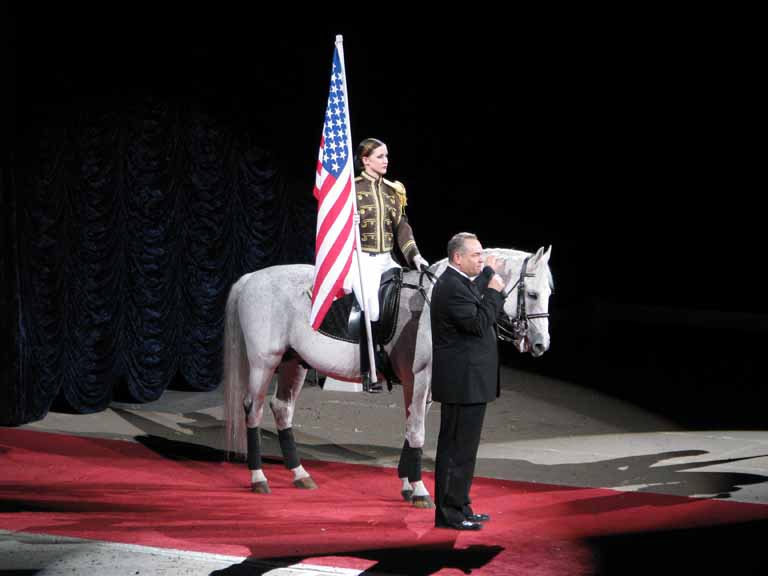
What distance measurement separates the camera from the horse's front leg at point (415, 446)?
21.5 feet

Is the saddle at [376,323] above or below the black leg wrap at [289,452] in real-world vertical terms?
above

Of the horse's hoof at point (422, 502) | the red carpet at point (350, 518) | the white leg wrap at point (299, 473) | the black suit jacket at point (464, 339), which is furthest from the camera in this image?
the white leg wrap at point (299, 473)

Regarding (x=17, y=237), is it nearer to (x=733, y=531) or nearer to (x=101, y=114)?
(x=101, y=114)

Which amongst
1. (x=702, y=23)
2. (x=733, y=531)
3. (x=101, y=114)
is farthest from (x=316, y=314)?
(x=702, y=23)

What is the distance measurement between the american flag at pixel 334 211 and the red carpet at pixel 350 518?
1.18m

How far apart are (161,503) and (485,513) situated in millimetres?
1859

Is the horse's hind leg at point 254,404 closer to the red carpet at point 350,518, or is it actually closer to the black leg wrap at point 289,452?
the black leg wrap at point 289,452

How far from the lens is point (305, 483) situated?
23.2 feet

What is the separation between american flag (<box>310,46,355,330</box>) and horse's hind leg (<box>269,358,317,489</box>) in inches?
27.3

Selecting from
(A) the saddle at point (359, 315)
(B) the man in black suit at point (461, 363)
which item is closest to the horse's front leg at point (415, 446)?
(A) the saddle at point (359, 315)

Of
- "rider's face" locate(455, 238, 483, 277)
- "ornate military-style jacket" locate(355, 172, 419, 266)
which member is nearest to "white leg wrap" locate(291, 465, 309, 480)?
"ornate military-style jacket" locate(355, 172, 419, 266)

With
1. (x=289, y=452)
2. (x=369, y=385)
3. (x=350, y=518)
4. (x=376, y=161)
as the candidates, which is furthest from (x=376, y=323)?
(x=350, y=518)

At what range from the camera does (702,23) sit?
42.1 feet

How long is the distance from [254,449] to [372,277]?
1342 mm
